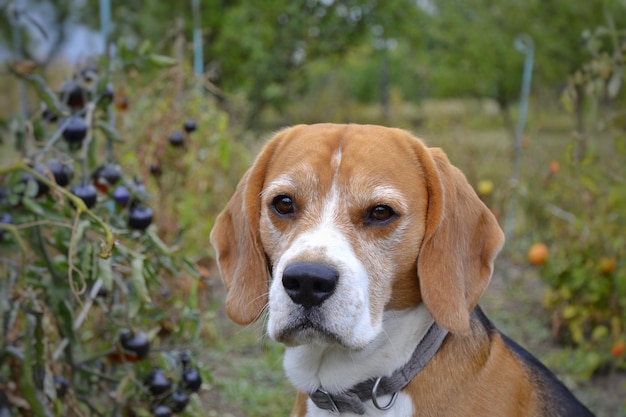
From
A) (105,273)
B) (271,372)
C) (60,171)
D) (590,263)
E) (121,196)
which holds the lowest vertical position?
(271,372)

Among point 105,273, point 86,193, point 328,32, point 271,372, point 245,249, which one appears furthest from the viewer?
point 328,32

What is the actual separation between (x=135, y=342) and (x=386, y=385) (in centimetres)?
119

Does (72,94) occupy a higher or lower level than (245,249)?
Answer: higher

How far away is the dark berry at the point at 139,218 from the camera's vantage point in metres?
3.08

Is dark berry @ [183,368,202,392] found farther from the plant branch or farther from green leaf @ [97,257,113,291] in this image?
the plant branch

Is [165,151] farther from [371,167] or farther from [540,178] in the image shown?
[540,178]

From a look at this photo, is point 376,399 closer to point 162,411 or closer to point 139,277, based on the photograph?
point 139,277

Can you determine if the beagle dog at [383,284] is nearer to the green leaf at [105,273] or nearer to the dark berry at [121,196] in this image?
the green leaf at [105,273]

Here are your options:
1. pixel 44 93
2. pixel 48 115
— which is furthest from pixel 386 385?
pixel 48 115

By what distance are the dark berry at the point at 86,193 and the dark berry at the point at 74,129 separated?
0.23 m

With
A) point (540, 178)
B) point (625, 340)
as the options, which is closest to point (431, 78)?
point (540, 178)

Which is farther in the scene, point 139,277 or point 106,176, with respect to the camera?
point 106,176

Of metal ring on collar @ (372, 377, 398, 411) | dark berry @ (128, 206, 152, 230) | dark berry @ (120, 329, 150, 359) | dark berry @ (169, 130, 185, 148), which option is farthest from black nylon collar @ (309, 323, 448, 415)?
dark berry @ (169, 130, 185, 148)

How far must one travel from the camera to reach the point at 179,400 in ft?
10.6
